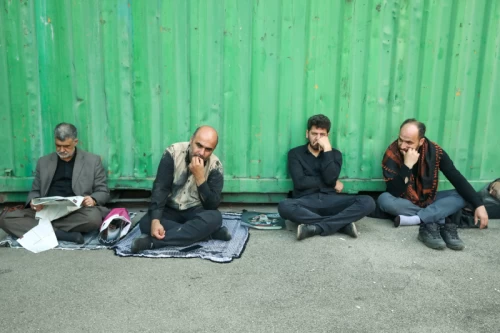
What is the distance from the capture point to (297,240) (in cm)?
399

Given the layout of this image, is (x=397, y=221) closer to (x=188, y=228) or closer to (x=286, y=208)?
(x=286, y=208)

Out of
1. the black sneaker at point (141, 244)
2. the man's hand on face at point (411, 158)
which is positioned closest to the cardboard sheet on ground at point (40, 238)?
the black sneaker at point (141, 244)

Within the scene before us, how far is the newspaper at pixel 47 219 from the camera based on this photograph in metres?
3.76

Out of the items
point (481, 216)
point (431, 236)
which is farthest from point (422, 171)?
point (431, 236)

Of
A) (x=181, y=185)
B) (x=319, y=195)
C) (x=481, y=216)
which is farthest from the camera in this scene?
(x=319, y=195)

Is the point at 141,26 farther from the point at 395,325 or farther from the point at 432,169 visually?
the point at 395,325

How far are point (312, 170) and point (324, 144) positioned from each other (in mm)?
302

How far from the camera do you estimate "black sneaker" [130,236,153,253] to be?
3.58 m

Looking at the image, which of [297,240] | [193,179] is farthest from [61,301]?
[297,240]

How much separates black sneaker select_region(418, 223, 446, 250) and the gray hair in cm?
333

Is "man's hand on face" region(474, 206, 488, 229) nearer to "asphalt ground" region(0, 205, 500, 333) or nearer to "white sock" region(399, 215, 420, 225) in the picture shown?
"asphalt ground" region(0, 205, 500, 333)

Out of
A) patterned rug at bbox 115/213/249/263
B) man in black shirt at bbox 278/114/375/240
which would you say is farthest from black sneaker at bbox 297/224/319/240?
patterned rug at bbox 115/213/249/263

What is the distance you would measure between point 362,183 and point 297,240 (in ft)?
4.09

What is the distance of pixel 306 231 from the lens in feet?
13.0
